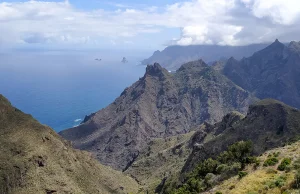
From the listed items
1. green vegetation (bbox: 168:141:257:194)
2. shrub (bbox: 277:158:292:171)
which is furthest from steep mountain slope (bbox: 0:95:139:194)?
shrub (bbox: 277:158:292:171)

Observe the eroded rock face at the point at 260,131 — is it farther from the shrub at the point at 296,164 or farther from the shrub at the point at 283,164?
the shrub at the point at 296,164

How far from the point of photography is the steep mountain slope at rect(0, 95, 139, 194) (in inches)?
4227

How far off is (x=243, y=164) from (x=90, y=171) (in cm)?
9258

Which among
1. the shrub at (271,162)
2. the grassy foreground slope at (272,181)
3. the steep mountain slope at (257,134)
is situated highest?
the shrub at (271,162)

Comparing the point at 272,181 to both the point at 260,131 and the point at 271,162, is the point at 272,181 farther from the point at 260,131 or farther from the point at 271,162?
the point at 260,131

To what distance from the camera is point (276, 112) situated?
475ft

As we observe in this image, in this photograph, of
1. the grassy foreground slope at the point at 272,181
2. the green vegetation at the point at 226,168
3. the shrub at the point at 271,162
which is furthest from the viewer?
the green vegetation at the point at 226,168

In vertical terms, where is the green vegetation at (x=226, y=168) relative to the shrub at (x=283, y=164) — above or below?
below

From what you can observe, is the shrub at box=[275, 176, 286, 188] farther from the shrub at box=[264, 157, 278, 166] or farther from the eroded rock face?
the eroded rock face

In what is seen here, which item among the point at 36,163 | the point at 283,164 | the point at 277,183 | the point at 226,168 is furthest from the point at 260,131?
the point at 277,183

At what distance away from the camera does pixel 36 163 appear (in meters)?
112

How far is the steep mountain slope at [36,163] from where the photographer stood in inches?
4227

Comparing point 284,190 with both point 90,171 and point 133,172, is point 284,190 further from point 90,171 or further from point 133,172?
point 133,172

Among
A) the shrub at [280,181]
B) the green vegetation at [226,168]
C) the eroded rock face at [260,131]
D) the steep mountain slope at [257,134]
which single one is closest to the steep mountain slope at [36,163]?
the steep mountain slope at [257,134]
